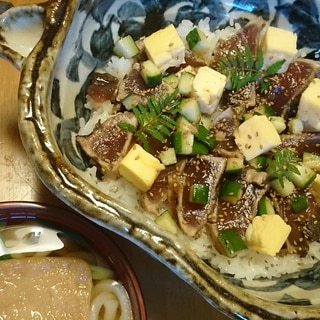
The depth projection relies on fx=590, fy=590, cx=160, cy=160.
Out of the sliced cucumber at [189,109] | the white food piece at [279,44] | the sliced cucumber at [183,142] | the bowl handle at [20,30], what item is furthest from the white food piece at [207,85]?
the bowl handle at [20,30]

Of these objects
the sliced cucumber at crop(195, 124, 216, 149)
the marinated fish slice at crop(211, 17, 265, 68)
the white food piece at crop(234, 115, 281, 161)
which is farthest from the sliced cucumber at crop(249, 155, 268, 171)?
the marinated fish slice at crop(211, 17, 265, 68)

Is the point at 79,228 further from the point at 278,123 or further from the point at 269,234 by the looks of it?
the point at 278,123

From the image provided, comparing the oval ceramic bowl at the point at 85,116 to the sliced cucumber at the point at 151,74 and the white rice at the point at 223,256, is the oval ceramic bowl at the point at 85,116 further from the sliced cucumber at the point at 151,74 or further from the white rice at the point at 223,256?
the sliced cucumber at the point at 151,74

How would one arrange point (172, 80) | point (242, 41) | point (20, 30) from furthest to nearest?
1. point (242, 41)
2. point (172, 80)
3. point (20, 30)

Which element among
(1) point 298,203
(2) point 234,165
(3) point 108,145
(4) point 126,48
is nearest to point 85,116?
(3) point 108,145

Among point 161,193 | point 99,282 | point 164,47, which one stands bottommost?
point 99,282

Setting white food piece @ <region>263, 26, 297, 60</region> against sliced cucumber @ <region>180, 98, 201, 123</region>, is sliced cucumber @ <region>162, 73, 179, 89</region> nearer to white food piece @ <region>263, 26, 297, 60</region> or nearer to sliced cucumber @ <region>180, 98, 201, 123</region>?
sliced cucumber @ <region>180, 98, 201, 123</region>

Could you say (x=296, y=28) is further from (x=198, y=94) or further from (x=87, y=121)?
(x=87, y=121)
